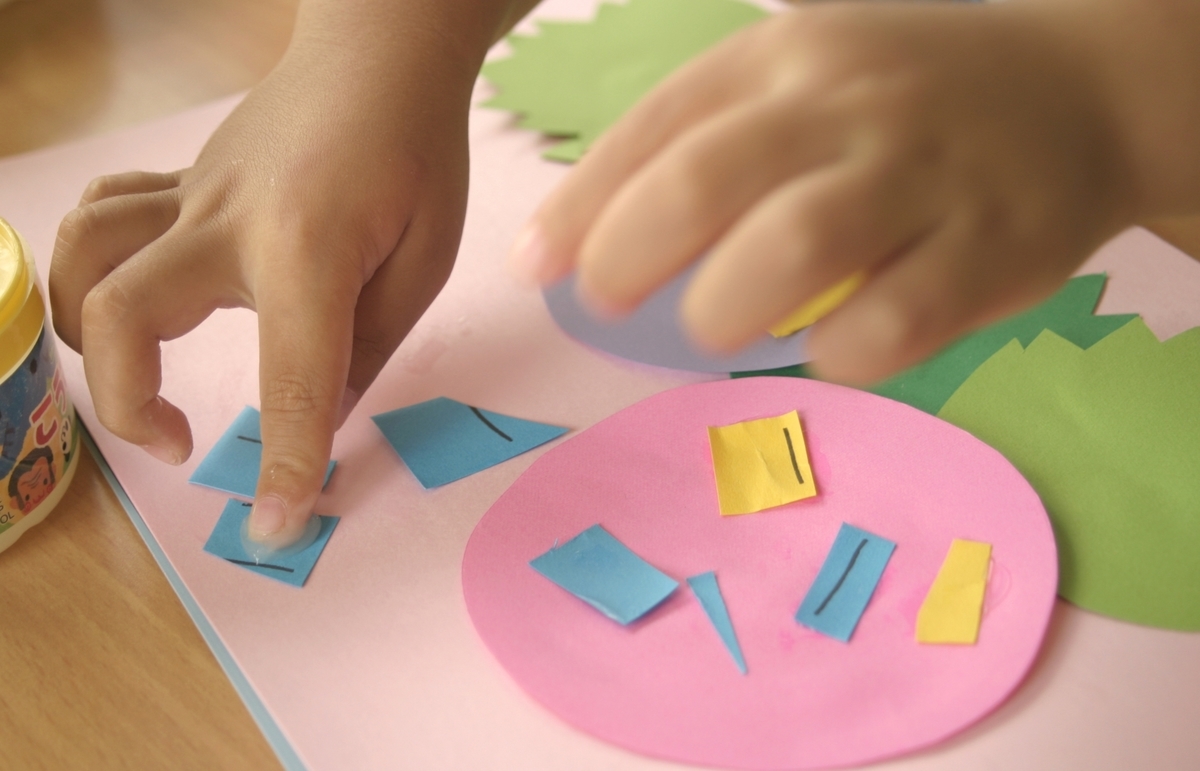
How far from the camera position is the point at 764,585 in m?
0.45

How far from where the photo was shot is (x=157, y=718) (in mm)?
421

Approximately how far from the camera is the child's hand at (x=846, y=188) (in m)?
0.27

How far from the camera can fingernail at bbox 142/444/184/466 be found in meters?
0.52

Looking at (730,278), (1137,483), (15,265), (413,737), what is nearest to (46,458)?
(15,265)

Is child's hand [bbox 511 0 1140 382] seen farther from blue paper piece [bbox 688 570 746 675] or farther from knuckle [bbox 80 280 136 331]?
knuckle [bbox 80 280 136 331]

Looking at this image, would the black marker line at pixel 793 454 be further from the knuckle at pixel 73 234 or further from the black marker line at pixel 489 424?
the knuckle at pixel 73 234

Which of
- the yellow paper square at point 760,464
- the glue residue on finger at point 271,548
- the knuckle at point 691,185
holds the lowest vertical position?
the glue residue on finger at point 271,548

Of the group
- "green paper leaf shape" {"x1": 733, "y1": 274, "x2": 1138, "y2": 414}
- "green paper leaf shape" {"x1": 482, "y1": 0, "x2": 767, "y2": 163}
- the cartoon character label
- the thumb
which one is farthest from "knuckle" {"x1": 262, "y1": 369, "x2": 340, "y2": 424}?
"green paper leaf shape" {"x1": 482, "y1": 0, "x2": 767, "y2": 163}

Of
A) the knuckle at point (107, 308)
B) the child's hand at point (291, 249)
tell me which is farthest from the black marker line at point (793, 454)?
the knuckle at point (107, 308)

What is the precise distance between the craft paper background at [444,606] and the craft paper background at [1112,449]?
20 millimetres

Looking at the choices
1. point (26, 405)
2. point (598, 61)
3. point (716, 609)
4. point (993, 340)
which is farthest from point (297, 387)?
point (598, 61)

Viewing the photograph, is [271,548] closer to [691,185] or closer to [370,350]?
[370,350]

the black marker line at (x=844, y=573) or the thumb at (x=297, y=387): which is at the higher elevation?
the thumb at (x=297, y=387)

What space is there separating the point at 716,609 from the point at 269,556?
0.70 feet
